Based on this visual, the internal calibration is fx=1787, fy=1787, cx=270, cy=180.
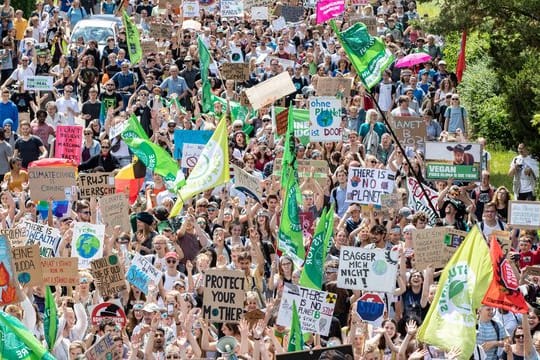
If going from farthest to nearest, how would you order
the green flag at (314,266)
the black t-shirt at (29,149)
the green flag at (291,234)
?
the black t-shirt at (29,149) < the green flag at (291,234) < the green flag at (314,266)

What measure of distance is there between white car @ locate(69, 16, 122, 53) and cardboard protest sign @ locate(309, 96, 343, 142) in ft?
35.7

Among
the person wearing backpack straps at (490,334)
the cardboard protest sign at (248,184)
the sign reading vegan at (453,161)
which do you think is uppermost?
the sign reading vegan at (453,161)

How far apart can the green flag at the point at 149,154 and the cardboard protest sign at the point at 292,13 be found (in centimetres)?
1375

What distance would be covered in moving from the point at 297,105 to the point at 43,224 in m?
7.94

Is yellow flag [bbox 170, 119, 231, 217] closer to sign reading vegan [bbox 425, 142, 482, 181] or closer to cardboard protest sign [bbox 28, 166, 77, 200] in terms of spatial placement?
cardboard protest sign [bbox 28, 166, 77, 200]

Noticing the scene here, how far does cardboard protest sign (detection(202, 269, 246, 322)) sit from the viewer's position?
1591cm

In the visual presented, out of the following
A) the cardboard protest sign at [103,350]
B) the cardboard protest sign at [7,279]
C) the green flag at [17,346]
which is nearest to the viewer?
the green flag at [17,346]

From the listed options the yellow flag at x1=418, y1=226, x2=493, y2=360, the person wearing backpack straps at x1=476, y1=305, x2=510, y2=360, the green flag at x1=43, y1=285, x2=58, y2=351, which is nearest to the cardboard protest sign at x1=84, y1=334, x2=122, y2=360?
the green flag at x1=43, y1=285, x2=58, y2=351

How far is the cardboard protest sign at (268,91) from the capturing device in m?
24.9

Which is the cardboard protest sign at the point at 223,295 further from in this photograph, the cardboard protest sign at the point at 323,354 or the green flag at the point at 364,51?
the green flag at the point at 364,51

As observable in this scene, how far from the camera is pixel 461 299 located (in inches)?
589

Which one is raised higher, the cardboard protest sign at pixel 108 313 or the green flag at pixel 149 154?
the green flag at pixel 149 154

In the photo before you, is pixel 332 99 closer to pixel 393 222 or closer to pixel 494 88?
pixel 393 222

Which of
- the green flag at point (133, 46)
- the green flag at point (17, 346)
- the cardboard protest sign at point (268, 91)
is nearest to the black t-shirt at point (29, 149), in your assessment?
the cardboard protest sign at point (268, 91)
